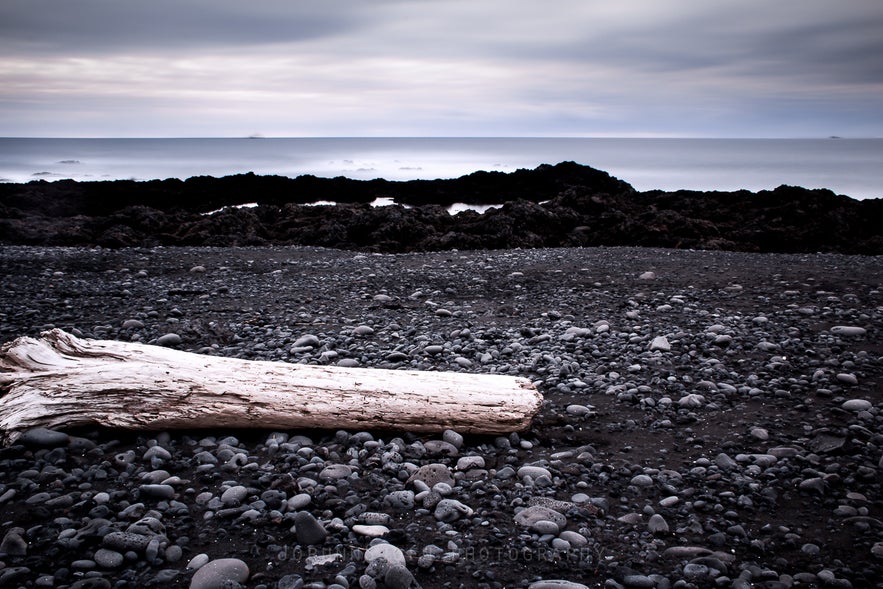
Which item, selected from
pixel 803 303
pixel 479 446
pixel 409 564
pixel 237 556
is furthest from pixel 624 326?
pixel 237 556

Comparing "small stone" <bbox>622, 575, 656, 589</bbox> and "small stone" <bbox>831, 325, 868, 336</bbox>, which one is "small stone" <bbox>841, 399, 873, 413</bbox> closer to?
"small stone" <bbox>831, 325, 868, 336</bbox>

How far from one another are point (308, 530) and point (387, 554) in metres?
0.47

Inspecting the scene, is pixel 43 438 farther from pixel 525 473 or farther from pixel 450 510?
pixel 525 473

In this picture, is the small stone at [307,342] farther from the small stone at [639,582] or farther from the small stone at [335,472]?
the small stone at [639,582]

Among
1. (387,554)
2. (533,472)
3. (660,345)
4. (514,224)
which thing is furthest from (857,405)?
(514,224)

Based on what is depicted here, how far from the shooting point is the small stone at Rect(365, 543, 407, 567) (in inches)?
115

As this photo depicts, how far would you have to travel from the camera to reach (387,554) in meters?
2.95

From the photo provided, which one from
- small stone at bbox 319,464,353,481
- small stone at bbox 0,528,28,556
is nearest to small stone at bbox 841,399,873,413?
small stone at bbox 319,464,353,481

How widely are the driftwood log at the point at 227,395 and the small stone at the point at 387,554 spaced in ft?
4.28

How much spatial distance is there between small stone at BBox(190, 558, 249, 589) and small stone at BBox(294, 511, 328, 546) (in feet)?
1.07

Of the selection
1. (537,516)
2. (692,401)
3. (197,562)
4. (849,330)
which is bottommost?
(197,562)

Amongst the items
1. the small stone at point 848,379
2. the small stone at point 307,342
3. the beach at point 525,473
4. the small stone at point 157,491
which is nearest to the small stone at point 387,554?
the beach at point 525,473

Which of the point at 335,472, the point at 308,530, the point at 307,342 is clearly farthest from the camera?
the point at 307,342

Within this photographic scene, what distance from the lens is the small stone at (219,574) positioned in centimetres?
271
